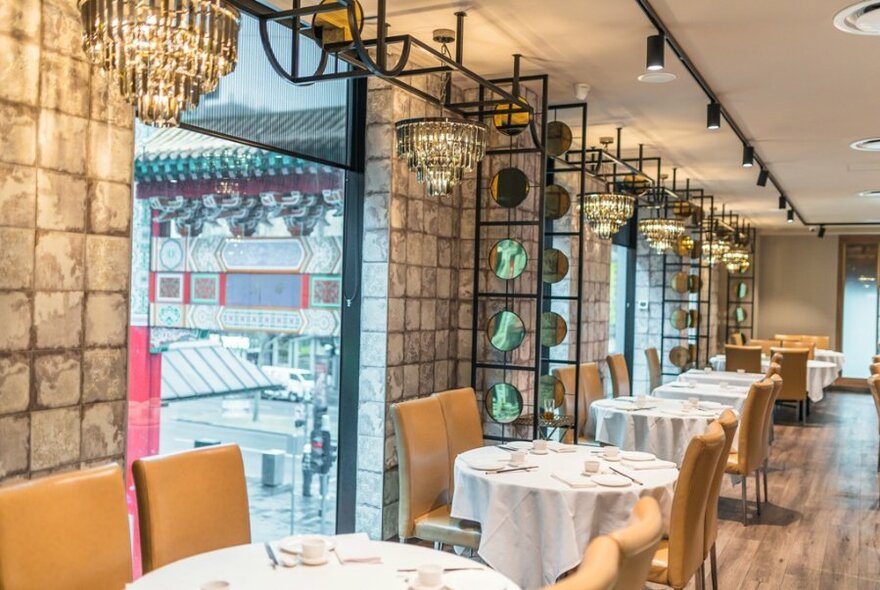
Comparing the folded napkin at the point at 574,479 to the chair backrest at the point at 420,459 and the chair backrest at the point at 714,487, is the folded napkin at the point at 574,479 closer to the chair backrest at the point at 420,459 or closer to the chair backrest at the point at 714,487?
the chair backrest at the point at 714,487

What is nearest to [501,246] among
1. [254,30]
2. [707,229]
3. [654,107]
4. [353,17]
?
[654,107]

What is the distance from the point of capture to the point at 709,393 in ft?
23.1

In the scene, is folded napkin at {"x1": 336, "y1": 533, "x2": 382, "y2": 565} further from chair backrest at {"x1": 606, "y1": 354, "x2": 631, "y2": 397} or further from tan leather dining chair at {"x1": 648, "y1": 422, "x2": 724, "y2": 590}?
chair backrest at {"x1": 606, "y1": 354, "x2": 631, "y2": 397}

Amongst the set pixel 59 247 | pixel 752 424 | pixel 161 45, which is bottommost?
pixel 752 424

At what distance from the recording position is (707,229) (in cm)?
1007

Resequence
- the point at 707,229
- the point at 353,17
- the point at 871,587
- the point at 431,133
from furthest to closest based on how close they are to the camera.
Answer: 1. the point at 707,229
2. the point at 871,587
3. the point at 431,133
4. the point at 353,17

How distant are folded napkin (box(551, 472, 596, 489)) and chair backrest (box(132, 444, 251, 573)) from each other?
1.31 metres

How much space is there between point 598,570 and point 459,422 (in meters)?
2.91

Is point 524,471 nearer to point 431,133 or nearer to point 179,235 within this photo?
point 431,133

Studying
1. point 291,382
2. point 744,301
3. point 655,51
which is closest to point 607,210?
point 655,51

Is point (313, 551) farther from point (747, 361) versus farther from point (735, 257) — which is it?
point (735, 257)

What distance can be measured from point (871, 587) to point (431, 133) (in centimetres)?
335

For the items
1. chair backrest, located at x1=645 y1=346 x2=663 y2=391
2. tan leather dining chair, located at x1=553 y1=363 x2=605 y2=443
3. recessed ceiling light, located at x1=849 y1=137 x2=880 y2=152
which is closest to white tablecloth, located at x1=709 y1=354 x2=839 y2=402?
chair backrest, located at x1=645 y1=346 x2=663 y2=391

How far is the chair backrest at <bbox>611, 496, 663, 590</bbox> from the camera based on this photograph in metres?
1.64
